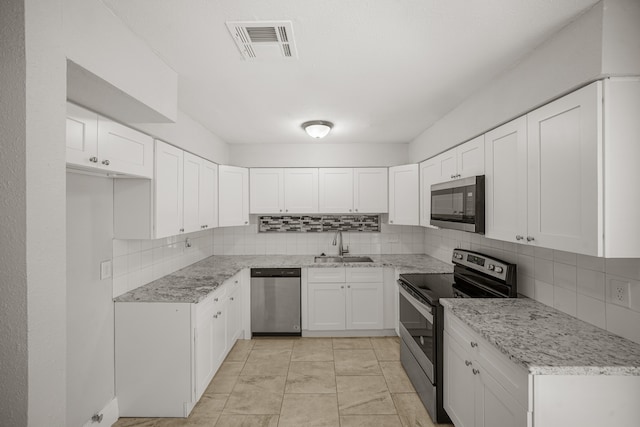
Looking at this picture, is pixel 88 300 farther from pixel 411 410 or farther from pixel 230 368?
pixel 411 410

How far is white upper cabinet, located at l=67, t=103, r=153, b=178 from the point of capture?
5.16 ft

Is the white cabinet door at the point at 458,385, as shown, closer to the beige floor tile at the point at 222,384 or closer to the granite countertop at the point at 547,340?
the granite countertop at the point at 547,340

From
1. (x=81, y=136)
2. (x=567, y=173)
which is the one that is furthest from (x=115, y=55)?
(x=567, y=173)

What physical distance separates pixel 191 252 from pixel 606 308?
3585mm

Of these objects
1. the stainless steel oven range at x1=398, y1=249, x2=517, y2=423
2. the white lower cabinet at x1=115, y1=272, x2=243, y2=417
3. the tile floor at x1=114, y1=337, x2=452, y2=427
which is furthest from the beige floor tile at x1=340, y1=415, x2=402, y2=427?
the white lower cabinet at x1=115, y1=272, x2=243, y2=417

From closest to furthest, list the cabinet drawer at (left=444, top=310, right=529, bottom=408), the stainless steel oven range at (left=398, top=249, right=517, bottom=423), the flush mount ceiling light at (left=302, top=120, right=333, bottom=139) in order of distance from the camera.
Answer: the cabinet drawer at (left=444, top=310, right=529, bottom=408) < the stainless steel oven range at (left=398, top=249, right=517, bottom=423) < the flush mount ceiling light at (left=302, top=120, right=333, bottom=139)

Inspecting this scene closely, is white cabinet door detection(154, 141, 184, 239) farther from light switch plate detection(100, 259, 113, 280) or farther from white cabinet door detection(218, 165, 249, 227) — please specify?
white cabinet door detection(218, 165, 249, 227)

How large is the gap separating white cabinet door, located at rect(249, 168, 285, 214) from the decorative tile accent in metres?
0.30

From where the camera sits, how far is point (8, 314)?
89 centimetres

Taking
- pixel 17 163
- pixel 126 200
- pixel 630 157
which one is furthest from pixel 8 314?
pixel 630 157

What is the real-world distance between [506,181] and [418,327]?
1.30 m

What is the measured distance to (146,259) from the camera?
2.64 metres

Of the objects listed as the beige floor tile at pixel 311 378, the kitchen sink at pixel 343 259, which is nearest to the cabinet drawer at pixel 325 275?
the kitchen sink at pixel 343 259

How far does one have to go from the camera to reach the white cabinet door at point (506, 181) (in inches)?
71.1
